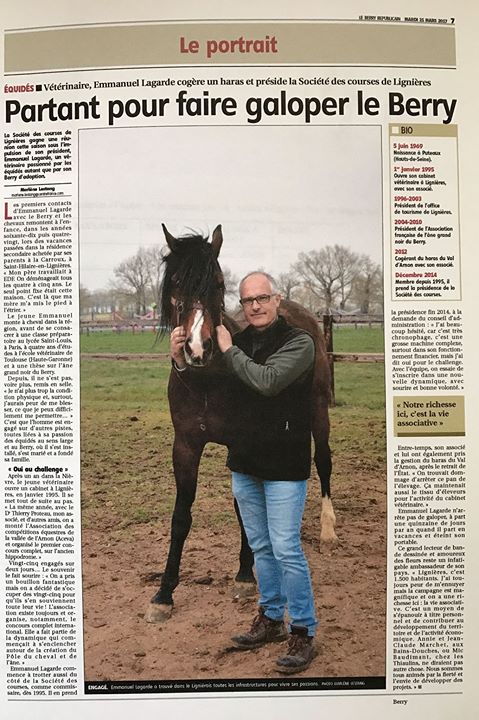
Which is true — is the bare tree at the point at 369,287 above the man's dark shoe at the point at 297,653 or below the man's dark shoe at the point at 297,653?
above

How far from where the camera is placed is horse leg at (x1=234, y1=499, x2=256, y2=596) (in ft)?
5.88

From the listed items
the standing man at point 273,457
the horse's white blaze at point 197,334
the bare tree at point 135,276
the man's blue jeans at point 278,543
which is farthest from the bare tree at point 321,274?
the man's blue jeans at point 278,543

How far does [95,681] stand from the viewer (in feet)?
5.81

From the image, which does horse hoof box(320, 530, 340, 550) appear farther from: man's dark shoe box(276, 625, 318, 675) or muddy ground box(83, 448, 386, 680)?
man's dark shoe box(276, 625, 318, 675)

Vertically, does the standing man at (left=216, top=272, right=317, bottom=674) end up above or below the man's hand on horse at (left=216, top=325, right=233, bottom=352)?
below

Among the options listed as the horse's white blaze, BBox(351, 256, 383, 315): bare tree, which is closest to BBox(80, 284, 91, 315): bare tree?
the horse's white blaze

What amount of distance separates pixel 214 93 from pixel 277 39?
11.4 inches

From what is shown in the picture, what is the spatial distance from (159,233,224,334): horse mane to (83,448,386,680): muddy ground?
0.66 meters

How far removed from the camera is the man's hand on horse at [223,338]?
176 centimetres

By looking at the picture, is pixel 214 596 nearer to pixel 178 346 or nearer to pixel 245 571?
pixel 245 571

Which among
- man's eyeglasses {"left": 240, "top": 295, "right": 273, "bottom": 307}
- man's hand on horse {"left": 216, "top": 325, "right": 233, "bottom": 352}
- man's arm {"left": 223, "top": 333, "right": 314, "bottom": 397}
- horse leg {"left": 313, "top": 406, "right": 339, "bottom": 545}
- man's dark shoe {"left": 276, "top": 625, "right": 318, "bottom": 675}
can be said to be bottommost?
man's dark shoe {"left": 276, "top": 625, "right": 318, "bottom": 675}

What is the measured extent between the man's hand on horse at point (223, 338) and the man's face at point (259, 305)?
0.09 metres

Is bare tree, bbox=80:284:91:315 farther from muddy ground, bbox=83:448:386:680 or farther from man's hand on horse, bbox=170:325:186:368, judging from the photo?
muddy ground, bbox=83:448:386:680

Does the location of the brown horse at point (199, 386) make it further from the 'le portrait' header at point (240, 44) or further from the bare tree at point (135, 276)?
the 'le portrait' header at point (240, 44)
